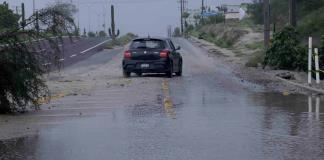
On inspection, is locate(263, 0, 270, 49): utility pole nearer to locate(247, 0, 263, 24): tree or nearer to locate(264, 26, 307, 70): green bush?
locate(264, 26, 307, 70): green bush

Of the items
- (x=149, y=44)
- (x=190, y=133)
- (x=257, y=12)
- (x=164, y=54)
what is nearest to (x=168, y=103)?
(x=190, y=133)

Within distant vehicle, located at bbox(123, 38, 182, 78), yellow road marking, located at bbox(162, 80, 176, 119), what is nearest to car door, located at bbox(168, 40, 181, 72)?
distant vehicle, located at bbox(123, 38, 182, 78)

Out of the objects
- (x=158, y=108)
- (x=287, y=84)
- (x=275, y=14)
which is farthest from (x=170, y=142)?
(x=275, y=14)

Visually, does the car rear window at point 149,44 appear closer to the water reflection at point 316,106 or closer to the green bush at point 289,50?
the green bush at point 289,50

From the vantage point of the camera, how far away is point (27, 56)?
49.4 ft

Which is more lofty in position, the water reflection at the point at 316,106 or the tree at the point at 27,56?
the tree at the point at 27,56

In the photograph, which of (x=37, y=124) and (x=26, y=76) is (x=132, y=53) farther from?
(x=37, y=124)

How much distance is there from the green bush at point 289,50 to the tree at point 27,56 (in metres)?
15.0

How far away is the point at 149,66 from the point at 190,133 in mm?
14652

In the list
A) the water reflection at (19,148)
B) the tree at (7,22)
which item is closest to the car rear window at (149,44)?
the tree at (7,22)

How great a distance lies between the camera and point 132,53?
1032 inches

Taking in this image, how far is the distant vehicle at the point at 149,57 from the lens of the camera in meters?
26.0

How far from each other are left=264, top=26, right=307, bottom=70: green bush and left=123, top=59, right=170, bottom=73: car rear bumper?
5736 millimetres

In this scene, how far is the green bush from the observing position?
28.8m
